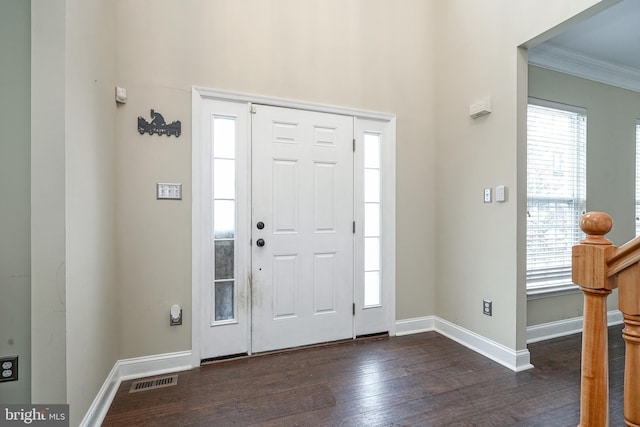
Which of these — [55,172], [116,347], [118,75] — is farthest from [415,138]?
[116,347]

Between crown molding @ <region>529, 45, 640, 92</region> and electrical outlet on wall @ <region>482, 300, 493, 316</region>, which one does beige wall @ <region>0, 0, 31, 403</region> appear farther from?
crown molding @ <region>529, 45, 640, 92</region>

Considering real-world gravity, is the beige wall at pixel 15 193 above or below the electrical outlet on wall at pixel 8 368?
above

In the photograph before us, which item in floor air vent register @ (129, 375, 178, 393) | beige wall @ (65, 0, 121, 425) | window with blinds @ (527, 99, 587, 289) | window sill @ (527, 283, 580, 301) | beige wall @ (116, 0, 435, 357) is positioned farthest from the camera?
window with blinds @ (527, 99, 587, 289)

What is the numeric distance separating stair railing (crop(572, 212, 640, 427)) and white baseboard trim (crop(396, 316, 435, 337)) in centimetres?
205

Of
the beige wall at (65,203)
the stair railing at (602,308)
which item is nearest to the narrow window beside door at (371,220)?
the stair railing at (602,308)

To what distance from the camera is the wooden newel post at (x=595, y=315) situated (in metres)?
0.87

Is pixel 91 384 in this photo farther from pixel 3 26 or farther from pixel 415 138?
pixel 415 138

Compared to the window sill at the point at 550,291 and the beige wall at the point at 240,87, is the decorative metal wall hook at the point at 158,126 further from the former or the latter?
the window sill at the point at 550,291

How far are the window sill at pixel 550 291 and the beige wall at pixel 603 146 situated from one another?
6cm

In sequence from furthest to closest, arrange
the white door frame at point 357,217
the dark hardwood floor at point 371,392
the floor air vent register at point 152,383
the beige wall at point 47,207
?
the white door frame at point 357,217 → the floor air vent register at point 152,383 → the dark hardwood floor at point 371,392 → the beige wall at point 47,207

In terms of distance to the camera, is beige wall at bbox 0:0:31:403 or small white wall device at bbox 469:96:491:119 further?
small white wall device at bbox 469:96:491:119

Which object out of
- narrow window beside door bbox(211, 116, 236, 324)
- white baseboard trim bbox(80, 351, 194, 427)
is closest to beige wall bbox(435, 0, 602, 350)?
narrow window beside door bbox(211, 116, 236, 324)

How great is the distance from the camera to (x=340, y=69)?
2705 millimetres
